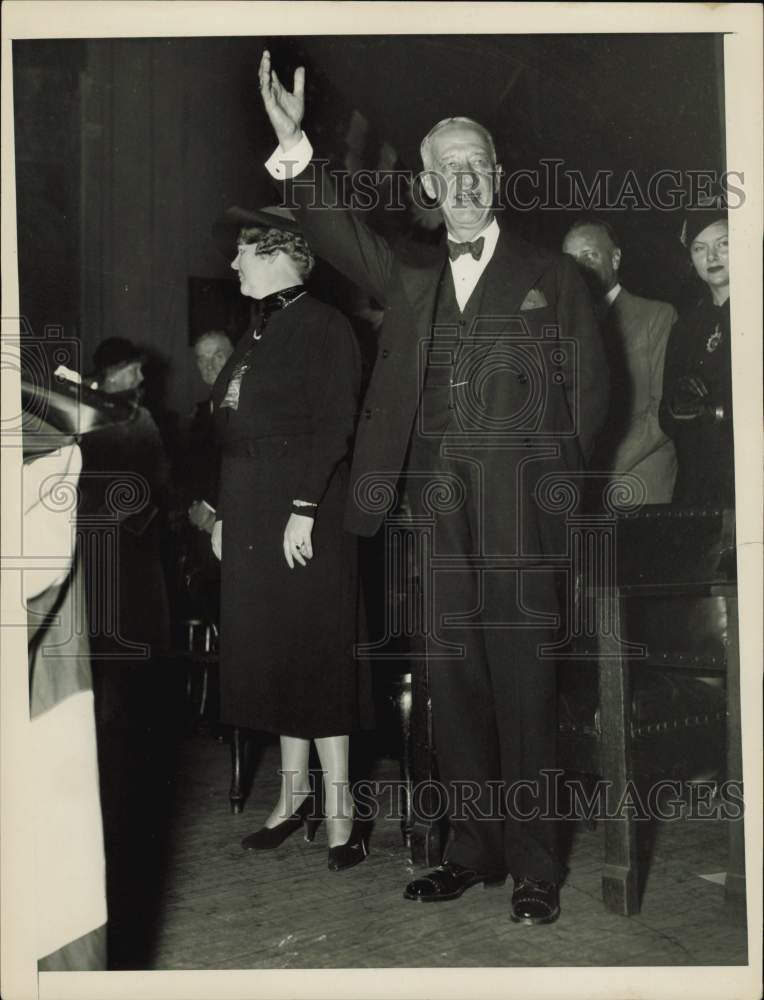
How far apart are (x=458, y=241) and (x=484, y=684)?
1.18 metres

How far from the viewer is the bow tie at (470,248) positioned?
8.19 feet

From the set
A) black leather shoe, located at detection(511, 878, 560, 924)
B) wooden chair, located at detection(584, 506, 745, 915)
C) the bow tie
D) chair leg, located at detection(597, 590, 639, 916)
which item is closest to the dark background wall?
the bow tie

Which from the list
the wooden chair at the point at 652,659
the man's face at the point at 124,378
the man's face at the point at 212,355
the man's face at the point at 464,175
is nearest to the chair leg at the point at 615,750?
the wooden chair at the point at 652,659

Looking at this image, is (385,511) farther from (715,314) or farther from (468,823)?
(715,314)

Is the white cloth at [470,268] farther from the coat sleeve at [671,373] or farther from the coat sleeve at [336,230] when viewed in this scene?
the coat sleeve at [671,373]

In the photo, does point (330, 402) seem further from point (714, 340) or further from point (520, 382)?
point (714, 340)

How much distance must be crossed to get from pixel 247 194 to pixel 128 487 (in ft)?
4.50

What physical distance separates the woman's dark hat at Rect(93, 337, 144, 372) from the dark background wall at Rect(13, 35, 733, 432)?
38mm

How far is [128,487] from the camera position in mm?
2643

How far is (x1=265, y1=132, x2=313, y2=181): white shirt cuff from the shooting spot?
8.46 ft

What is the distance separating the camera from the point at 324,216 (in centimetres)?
266

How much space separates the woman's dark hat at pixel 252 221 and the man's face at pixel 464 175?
465 millimetres

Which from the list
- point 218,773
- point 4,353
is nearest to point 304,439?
point 4,353

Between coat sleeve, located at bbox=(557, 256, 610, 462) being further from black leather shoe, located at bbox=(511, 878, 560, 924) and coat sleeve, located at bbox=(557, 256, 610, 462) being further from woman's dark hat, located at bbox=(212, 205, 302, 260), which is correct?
black leather shoe, located at bbox=(511, 878, 560, 924)
